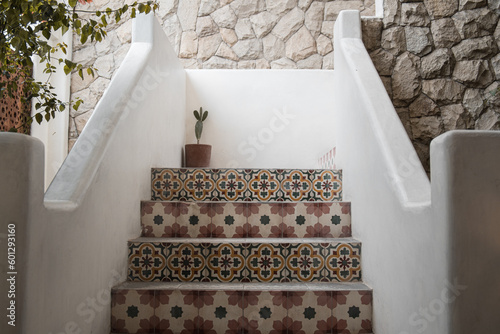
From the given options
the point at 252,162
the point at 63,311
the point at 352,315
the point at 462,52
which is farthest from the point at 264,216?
the point at 462,52

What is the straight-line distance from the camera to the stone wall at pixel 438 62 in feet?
9.24

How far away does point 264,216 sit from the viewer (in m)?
2.32

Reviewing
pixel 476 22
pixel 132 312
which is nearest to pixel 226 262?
pixel 132 312

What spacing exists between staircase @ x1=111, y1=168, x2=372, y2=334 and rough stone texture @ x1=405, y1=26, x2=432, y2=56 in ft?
3.61

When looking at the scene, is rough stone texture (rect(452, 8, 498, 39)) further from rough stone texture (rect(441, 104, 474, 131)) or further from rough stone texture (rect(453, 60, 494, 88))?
rough stone texture (rect(441, 104, 474, 131))

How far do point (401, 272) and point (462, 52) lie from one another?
2021 millimetres

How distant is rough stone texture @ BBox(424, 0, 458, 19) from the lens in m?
2.96

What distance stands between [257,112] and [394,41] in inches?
A: 53.6

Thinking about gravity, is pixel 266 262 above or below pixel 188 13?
below

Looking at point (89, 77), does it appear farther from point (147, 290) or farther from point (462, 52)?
point (462, 52)

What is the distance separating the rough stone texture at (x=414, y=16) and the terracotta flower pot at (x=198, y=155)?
178 centimetres

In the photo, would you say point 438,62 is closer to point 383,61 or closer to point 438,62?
point 438,62

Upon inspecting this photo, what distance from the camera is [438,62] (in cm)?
288

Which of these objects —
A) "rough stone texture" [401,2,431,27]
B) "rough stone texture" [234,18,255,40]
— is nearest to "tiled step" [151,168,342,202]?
"rough stone texture" [401,2,431,27]
